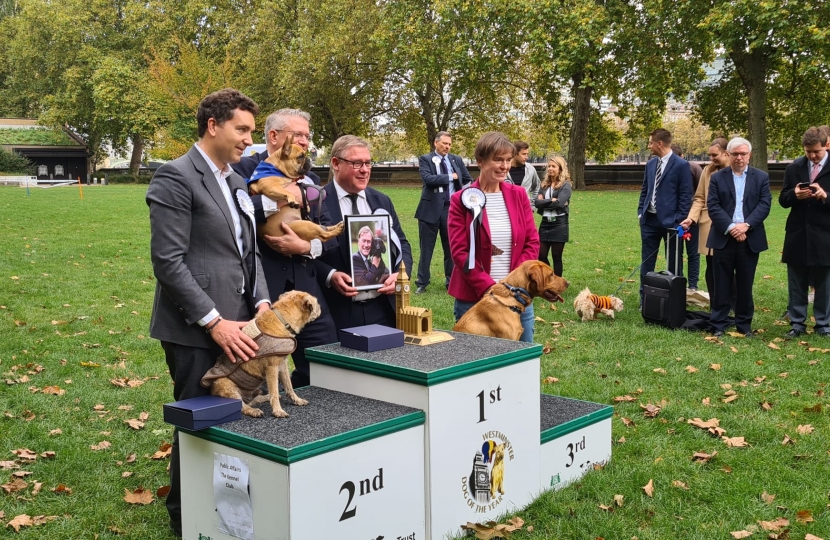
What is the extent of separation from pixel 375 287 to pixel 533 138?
39.7 meters

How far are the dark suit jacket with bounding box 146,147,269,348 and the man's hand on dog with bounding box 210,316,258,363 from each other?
0.33 feet

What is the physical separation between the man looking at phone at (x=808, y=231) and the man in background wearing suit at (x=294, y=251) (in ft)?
20.7

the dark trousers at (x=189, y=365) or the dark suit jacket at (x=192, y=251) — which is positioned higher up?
the dark suit jacket at (x=192, y=251)

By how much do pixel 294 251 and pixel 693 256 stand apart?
8.20 meters

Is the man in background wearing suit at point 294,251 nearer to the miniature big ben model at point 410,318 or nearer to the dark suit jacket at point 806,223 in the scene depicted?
the miniature big ben model at point 410,318

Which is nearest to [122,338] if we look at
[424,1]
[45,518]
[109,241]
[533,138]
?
[45,518]

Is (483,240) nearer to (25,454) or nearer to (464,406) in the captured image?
(464,406)

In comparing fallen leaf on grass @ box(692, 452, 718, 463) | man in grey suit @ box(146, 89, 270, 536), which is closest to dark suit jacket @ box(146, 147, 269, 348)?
man in grey suit @ box(146, 89, 270, 536)

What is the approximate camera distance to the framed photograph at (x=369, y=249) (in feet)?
14.7

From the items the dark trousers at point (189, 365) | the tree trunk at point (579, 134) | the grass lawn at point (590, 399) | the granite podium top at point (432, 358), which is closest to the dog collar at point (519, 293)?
the granite podium top at point (432, 358)

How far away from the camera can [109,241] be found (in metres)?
16.8

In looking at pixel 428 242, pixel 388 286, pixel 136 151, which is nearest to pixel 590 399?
pixel 388 286

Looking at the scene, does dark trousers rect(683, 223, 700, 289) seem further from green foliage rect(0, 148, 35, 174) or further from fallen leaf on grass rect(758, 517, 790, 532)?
green foliage rect(0, 148, 35, 174)

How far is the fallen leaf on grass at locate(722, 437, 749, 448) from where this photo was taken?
540 cm
